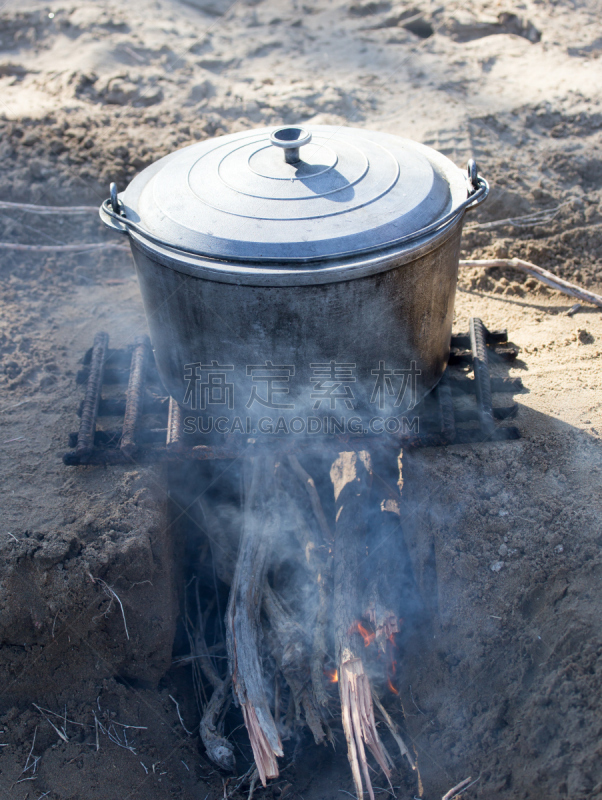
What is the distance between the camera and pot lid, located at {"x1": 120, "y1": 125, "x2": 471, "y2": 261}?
2.58 meters

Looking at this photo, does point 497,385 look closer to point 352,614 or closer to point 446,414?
point 446,414

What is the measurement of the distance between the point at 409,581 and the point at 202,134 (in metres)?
5.17

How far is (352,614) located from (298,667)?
0.37 metres

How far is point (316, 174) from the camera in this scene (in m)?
2.84

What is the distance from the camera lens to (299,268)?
2523 millimetres

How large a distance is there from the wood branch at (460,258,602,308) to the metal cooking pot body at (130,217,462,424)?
5.84 feet

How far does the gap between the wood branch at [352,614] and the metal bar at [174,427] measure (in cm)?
98

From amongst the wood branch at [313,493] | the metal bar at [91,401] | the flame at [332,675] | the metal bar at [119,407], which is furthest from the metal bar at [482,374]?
the metal bar at [91,401]

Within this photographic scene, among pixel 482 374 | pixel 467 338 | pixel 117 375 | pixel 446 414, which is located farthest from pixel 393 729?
pixel 117 375

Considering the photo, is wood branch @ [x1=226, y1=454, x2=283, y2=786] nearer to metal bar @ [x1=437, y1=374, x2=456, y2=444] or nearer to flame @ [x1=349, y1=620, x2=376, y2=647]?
flame @ [x1=349, y1=620, x2=376, y2=647]

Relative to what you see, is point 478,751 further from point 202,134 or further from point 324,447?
point 202,134

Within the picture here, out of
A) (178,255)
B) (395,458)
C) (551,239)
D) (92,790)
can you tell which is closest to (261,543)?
(395,458)

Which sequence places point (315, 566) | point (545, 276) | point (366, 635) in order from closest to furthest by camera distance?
point (366, 635) → point (315, 566) → point (545, 276)

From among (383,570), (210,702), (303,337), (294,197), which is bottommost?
(210,702)
